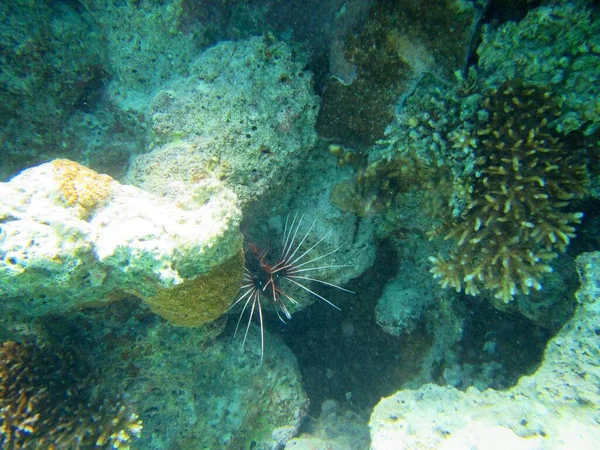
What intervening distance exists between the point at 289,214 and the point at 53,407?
108 inches

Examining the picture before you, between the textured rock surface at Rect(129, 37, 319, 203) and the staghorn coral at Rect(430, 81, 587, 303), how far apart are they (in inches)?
61.8

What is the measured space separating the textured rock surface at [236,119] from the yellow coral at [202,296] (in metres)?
0.76

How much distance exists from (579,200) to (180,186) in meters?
3.33

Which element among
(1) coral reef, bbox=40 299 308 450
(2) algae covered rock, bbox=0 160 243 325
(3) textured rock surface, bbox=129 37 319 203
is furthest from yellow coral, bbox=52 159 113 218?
(1) coral reef, bbox=40 299 308 450

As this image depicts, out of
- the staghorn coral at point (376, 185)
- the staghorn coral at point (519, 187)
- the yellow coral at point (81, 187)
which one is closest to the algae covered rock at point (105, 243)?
the yellow coral at point (81, 187)

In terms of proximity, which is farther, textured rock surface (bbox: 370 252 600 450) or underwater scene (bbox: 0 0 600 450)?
underwater scene (bbox: 0 0 600 450)

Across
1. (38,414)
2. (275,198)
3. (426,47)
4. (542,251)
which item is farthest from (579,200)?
(38,414)

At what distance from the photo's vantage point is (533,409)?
2.59 metres

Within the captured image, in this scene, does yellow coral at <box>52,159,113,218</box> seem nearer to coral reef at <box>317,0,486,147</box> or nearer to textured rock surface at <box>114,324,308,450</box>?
textured rock surface at <box>114,324,308,450</box>

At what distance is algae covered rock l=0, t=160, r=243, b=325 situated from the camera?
2.31 m

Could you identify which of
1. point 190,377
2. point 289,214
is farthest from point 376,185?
point 190,377

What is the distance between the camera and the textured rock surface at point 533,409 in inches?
95.4

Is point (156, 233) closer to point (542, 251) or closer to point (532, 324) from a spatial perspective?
point (542, 251)

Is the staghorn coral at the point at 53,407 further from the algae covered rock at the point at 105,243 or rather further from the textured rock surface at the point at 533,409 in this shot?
the textured rock surface at the point at 533,409
